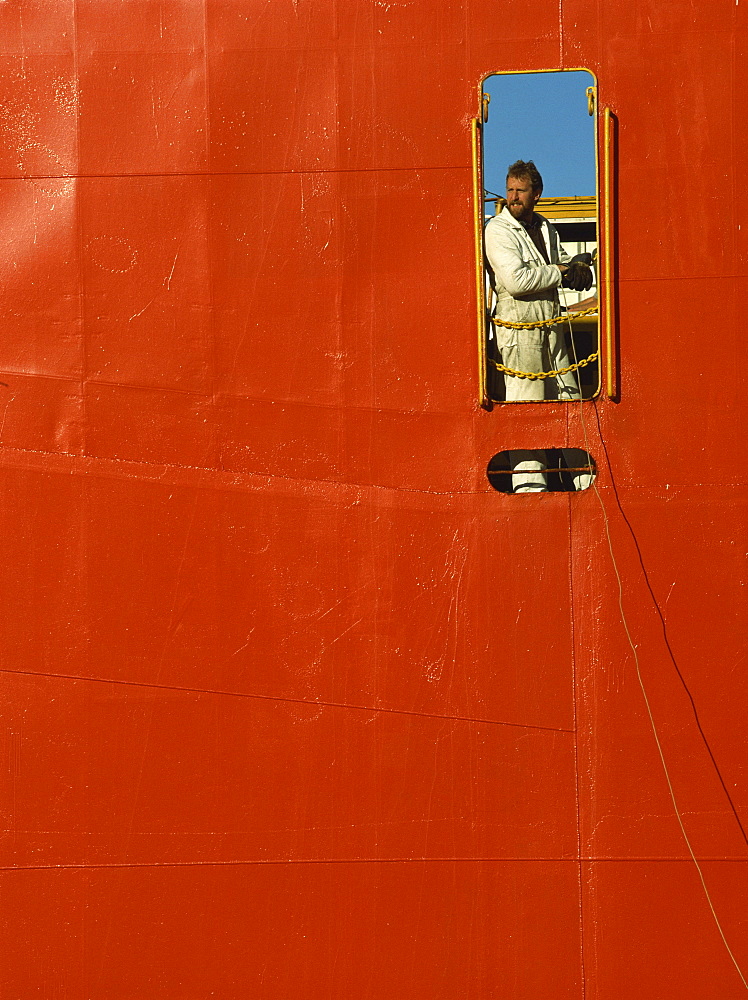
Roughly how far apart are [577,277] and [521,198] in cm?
35

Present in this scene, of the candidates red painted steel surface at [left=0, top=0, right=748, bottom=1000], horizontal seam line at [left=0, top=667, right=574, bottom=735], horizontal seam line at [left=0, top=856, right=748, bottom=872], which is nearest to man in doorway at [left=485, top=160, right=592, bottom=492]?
red painted steel surface at [left=0, top=0, right=748, bottom=1000]

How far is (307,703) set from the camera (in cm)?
355

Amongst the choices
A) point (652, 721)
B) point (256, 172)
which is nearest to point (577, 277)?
point (256, 172)

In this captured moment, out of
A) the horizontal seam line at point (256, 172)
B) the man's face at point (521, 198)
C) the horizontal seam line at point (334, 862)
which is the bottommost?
the horizontal seam line at point (334, 862)

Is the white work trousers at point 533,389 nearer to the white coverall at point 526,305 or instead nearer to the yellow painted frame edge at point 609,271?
the white coverall at point 526,305

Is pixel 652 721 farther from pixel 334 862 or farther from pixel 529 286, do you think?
pixel 529 286

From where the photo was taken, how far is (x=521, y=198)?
141 inches

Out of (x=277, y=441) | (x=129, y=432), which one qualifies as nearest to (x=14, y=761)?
(x=129, y=432)

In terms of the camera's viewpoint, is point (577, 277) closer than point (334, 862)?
No

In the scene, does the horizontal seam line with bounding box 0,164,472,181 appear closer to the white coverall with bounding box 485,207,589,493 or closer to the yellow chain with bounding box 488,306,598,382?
the white coverall with bounding box 485,207,589,493

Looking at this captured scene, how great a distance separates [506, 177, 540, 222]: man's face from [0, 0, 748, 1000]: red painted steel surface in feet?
0.54

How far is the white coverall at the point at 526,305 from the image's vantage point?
3605mm

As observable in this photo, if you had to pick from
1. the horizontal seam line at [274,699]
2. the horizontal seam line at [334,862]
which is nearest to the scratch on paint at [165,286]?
the horizontal seam line at [274,699]

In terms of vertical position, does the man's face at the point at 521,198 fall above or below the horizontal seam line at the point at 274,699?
above
